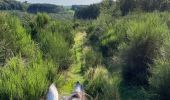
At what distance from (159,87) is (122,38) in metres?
5.92

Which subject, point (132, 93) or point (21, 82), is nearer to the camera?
point (21, 82)

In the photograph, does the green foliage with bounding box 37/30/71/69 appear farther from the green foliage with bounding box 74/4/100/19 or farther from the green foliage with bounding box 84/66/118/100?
the green foliage with bounding box 74/4/100/19

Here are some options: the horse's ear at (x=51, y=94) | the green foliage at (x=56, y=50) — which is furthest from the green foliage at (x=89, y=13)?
the horse's ear at (x=51, y=94)

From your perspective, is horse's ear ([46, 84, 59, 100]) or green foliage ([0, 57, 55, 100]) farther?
horse's ear ([46, 84, 59, 100])

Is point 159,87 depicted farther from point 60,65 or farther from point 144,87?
point 60,65

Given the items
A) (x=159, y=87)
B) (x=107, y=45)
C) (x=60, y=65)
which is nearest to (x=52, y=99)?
(x=159, y=87)

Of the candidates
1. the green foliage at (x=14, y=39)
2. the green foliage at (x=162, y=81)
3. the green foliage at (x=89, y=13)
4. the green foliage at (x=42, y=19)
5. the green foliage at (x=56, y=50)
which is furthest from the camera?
Answer: the green foliage at (x=89, y=13)

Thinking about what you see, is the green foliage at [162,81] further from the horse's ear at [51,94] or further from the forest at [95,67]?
the horse's ear at [51,94]

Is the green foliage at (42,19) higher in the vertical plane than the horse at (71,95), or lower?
higher

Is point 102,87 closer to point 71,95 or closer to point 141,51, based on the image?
point 71,95

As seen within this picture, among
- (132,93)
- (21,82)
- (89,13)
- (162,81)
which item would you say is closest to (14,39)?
(21,82)

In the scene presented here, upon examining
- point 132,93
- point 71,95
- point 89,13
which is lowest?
point 89,13

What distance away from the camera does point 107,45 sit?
1636cm

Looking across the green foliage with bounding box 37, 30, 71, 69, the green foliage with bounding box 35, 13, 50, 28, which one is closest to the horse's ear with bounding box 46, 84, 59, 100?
the green foliage with bounding box 37, 30, 71, 69
